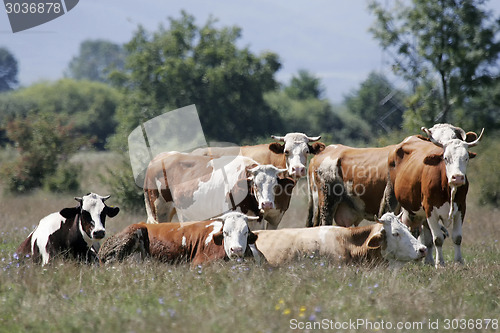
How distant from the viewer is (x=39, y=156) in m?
24.1

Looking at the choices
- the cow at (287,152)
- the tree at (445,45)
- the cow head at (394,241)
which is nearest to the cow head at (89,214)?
the cow at (287,152)

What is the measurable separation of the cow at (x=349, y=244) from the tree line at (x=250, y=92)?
40.8 ft

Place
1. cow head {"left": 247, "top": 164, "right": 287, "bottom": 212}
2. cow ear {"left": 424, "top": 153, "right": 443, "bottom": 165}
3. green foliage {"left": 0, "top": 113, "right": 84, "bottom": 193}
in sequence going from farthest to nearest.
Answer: green foliage {"left": 0, "top": 113, "right": 84, "bottom": 193} < cow head {"left": 247, "top": 164, "right": 287, "bottom": 212} < cow ear {"left": 424, "top": 153, "right": 443, "bottom": 165}

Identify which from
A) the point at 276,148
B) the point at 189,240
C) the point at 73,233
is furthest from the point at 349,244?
the point at 73,233

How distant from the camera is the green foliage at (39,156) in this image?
23.8 m

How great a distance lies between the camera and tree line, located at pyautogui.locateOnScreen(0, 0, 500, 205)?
30.0 metres

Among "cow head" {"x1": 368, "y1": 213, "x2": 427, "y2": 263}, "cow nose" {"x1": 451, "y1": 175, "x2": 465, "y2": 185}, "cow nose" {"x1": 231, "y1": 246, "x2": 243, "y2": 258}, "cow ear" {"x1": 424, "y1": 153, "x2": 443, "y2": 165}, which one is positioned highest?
"cow ear" {"x1": 424, "y1": 153, "x2": 443, "y2": 165}

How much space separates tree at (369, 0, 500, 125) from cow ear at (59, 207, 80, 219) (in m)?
23.5

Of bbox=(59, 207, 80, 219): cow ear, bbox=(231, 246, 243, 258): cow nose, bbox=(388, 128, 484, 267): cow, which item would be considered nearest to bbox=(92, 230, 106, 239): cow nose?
bbox=(59, 207, 80, 219): cow ear

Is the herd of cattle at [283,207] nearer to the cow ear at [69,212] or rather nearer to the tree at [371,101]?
the cow ear at [69,212]

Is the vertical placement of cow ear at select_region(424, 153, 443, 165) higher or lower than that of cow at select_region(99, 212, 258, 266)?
higher

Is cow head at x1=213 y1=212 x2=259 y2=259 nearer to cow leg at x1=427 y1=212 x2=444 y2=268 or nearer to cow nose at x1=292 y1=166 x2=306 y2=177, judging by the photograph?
cow nose at x1=292 y1=166 x2=306 y2=177

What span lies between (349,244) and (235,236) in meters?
1.65

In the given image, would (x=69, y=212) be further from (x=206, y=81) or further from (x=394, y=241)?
(x=206, y=81)
